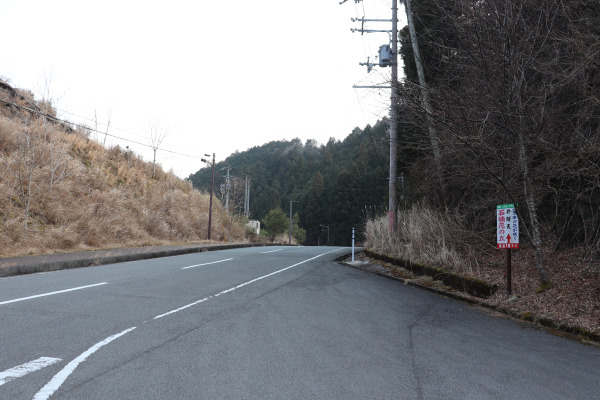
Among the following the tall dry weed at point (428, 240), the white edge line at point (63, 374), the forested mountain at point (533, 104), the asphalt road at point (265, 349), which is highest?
the forested mountain at point (533, 104)

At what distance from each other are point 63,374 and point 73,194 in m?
18.8

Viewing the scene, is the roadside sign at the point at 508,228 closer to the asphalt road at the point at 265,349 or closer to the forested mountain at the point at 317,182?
the asphalt road at the point at 265,349

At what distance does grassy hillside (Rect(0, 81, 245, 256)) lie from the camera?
15.6m

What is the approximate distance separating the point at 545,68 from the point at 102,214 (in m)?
19.2

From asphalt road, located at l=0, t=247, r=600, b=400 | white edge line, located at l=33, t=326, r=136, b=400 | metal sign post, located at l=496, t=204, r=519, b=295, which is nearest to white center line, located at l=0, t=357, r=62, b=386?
asphalt road, located at l=0, t=247, r=600, b=400

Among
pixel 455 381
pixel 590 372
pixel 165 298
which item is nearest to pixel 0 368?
pixel 165 298

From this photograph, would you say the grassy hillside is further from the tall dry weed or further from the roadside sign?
the roadside sign

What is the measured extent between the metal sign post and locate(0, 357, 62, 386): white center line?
24.1ft

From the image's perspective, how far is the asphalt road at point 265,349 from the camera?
11.3ft

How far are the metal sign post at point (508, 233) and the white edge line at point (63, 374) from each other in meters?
6.84

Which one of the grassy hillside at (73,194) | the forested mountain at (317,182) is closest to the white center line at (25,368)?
the grassy hillside at (73,194)

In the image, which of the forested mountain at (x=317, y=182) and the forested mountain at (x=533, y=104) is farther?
the forested mountain at (x=317, y=182)

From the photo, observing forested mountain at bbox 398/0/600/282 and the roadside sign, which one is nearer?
forested mountain at bbox 398/0/600/282

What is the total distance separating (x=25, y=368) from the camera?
11.8 ft
